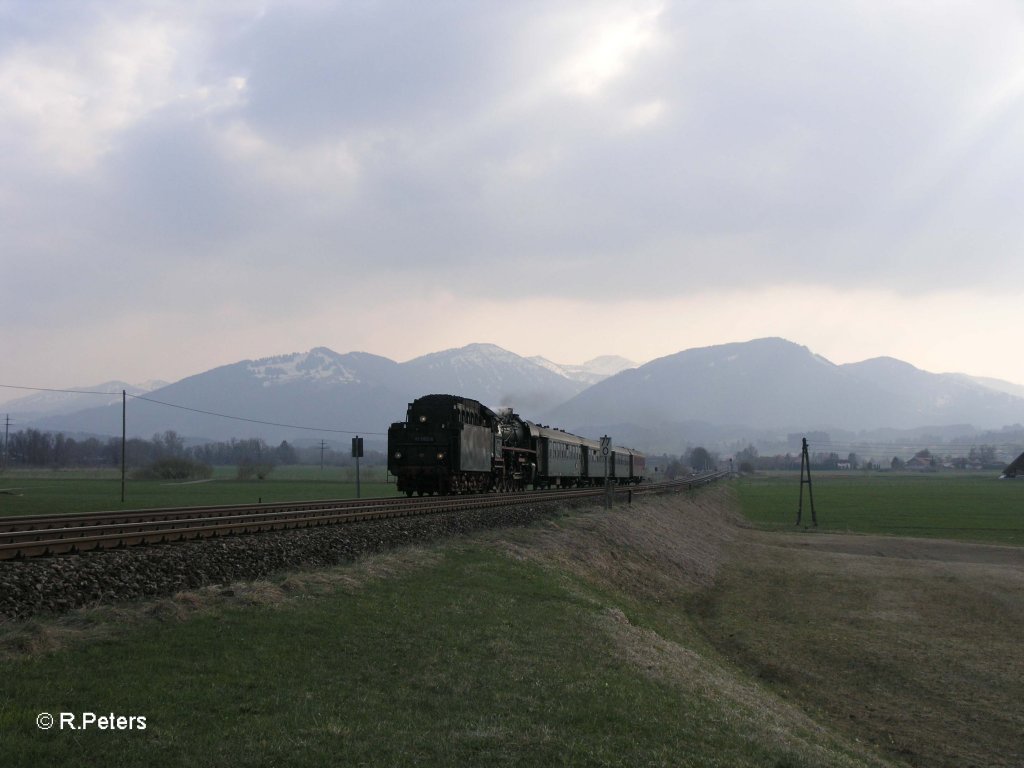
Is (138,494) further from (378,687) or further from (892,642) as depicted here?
(378,687)

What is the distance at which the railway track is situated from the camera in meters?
16.3

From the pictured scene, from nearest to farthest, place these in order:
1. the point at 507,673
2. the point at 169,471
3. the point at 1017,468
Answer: the point at 507,673, the point at 169,471, the point at 1017,468

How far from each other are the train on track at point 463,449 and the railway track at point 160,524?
18.1 feet

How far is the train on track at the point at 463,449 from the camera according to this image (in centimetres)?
3912

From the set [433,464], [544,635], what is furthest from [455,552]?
[433,464]

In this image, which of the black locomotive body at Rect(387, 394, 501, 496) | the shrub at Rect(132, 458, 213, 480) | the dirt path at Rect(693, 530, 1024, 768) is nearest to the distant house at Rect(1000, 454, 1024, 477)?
the dirt path at Rect(693, 530, 1024, 768)

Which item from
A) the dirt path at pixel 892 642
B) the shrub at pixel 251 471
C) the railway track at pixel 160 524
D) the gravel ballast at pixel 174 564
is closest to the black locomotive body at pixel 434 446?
the railway track at pixel 160 524

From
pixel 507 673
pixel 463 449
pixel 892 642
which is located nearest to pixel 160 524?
pixel 507 673

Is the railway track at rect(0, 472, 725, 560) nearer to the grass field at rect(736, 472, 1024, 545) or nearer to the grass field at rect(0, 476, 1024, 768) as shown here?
the grass field at rect(0, 476, 1024, 768)

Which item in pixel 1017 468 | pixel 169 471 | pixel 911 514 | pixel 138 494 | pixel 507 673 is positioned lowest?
pixel 911 514

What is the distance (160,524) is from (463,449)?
2072 cm

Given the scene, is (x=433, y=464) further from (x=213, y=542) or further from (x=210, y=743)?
(x=210, y=743)

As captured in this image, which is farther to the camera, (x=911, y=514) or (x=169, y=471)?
(x=169, y=471)

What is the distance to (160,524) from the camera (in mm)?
20172
